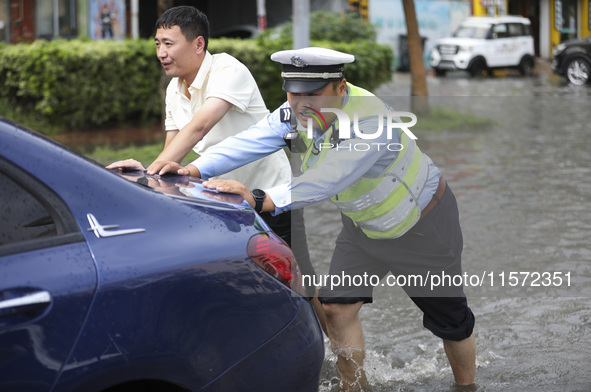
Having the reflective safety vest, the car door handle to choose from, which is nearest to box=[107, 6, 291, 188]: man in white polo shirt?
the reflective safety vest

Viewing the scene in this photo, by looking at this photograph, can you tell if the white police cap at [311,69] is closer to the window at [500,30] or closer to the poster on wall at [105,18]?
the poster on wall at [105,18]

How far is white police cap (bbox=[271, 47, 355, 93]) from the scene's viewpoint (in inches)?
130

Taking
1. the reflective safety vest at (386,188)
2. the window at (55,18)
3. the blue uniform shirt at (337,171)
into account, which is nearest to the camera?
the blue uniform shirt at (337,171)

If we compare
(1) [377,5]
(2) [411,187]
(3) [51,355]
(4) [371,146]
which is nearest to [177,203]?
(3) [51,355]

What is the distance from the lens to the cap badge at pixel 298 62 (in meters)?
3.31

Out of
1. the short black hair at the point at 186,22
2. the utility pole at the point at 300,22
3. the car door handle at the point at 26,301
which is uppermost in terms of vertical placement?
the utility pole at the point at 300,22

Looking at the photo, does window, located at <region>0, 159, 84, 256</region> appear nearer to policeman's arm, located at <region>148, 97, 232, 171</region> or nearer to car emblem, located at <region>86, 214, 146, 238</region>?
car emblem, located at <region>86, 214, 146, 238</region>

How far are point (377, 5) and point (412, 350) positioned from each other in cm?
2519

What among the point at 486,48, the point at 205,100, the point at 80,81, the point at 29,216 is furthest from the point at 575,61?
the point at 29,216

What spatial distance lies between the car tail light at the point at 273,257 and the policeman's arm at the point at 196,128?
112cm

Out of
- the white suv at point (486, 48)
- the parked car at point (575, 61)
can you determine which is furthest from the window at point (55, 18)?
the parked car at point (575, 61)

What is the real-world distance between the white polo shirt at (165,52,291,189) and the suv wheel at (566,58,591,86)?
61.5ft

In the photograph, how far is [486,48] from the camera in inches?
1023

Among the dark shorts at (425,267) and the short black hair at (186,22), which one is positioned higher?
the short black hair at (186,22)
